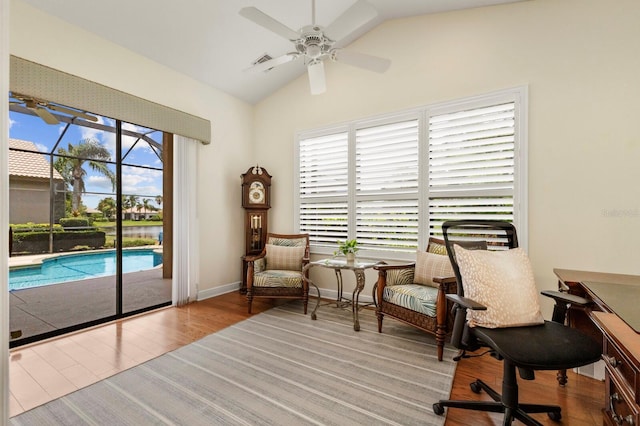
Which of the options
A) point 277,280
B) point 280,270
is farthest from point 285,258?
point 277,280

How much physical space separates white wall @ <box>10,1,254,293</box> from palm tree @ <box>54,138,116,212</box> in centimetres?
125

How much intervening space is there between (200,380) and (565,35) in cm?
428

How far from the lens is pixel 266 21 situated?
2.08 meters

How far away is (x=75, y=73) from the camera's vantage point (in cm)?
265

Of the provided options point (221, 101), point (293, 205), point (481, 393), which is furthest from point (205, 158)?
point (481, 393)

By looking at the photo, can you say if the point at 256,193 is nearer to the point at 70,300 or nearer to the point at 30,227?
the point at 30,227

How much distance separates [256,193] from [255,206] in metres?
0.20

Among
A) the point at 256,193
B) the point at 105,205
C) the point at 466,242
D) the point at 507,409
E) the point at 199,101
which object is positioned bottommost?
the point at 507,409

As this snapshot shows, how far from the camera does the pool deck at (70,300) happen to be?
9.98 feet

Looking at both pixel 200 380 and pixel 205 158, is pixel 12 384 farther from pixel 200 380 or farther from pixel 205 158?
pixel 205 158

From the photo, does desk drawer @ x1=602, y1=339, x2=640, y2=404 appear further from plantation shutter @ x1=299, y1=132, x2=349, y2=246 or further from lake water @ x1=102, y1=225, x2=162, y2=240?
lake water @ x1=102, y1=225, x2=162, y2=240

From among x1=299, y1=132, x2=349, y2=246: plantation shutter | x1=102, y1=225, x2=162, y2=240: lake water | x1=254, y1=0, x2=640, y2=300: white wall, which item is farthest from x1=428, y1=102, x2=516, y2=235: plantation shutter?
x1=102, y1=225, x2=162, y2=240: lake water

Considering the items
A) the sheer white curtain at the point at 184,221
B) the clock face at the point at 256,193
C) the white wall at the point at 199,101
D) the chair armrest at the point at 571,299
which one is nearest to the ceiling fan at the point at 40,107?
the white wall at the point at 199,101

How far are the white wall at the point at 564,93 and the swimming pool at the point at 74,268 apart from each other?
455 centimetres
